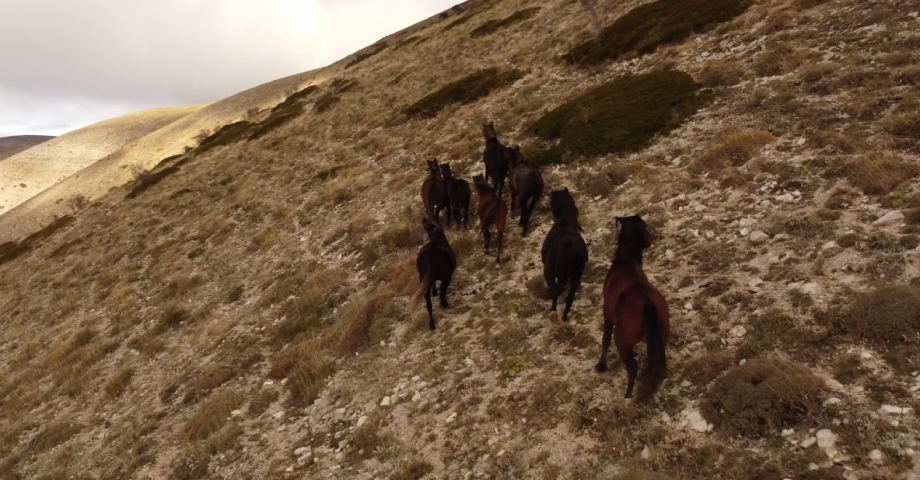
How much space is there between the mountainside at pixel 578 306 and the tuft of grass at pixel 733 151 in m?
0.07

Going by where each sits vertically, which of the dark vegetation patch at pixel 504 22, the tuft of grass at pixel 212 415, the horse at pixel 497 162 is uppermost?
the dark vegetation patch at pixel 504 22

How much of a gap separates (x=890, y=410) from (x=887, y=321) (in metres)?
1.27

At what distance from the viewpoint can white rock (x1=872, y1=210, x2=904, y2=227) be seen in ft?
23.7

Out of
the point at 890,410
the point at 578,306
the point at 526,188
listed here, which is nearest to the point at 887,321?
the point at 890,410

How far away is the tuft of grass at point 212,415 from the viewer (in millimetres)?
9836

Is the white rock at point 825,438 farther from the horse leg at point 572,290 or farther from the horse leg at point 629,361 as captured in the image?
the horse leg at point 572,290

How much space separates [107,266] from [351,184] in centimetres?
1332

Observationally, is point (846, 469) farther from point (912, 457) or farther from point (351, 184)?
point (351, 184)

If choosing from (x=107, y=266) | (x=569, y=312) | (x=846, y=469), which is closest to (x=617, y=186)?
(x=569, y=312)

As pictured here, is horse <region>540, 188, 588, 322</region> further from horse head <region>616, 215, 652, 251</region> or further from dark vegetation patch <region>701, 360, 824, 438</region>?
dark vegetation patch <region>701, 360, 824, 438</region>

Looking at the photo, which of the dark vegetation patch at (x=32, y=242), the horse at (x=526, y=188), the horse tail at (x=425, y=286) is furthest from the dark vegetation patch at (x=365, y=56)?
the horse tail at (x=425, y=286)

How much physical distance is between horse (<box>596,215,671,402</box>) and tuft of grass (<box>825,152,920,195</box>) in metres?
4.48

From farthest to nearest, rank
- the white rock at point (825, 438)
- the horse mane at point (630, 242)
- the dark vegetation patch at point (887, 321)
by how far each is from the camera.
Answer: the horse mane at point (630, 242) < the dark vegetation patch at point (887, 321) < the white rock at point (825, 438)

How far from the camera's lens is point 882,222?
7328mm
